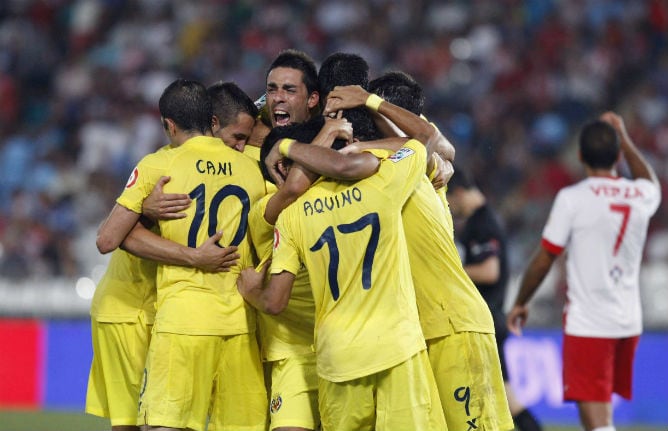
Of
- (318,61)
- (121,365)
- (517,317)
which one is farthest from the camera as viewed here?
(318,61)

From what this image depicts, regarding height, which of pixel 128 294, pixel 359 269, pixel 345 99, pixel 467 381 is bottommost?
pixel 467 381

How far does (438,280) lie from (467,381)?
545 mm

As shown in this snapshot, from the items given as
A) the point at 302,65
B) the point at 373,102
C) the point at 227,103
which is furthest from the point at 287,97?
the point at 373,102

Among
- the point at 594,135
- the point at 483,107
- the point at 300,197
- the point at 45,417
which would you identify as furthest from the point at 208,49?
the point at 300,197

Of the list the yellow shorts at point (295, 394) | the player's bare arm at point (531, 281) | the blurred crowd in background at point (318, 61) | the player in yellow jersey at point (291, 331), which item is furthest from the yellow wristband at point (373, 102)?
the blurred crowd in background at point (318, 61)

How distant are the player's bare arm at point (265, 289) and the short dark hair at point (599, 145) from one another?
2.80 meters

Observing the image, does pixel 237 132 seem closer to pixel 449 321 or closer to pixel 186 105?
pixel 186 105

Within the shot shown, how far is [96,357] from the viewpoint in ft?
21.9

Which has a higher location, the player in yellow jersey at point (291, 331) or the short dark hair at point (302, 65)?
the short dark hair at point (302, 65)

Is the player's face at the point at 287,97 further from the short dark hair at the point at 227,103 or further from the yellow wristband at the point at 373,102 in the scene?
the yellow wristband at the point at 373,102

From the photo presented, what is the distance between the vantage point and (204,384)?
19.5ft

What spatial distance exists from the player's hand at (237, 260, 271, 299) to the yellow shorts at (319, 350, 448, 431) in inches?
29.5

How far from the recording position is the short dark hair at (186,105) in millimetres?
6039

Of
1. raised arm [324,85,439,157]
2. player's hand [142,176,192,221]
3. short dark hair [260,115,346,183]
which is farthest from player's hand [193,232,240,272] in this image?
raised arm [324,85,439,157]
